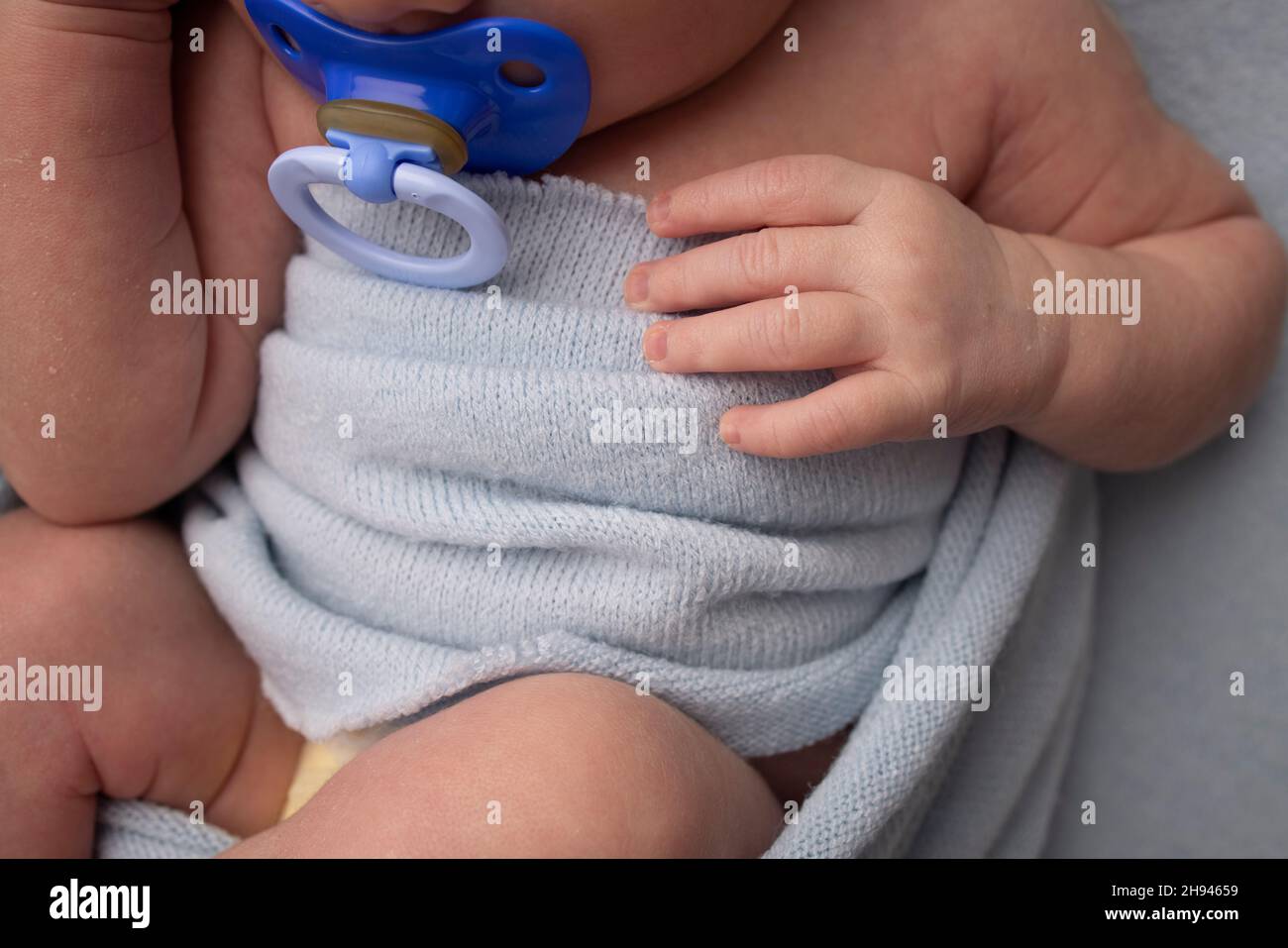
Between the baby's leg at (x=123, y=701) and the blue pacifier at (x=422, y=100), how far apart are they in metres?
0.33

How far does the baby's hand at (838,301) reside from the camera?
0.71m

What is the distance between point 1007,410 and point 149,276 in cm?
58

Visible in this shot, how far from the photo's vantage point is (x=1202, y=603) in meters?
1.03

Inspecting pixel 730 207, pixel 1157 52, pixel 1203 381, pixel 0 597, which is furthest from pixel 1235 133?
pixel 0 597

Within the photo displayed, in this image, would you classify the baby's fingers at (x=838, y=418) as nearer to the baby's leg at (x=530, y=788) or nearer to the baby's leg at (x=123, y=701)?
the baby's leg at (x=530, y=788)

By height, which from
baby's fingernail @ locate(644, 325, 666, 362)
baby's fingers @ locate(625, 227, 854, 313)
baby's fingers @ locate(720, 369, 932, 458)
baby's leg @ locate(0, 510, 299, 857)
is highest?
baby's fingers @ locate(625, 227, 854, 313)

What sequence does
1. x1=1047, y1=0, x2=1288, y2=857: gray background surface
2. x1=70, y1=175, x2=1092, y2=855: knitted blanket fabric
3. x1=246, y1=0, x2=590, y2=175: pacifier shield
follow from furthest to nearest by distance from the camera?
x1=1047, y1=0, x2=1288, y2=857: gray background surface < x1=70, y1=175, x2=1092, y2=855: knitted blanket fabric < x1=246, y1=0, x2=590, y2=175: pacifier shield

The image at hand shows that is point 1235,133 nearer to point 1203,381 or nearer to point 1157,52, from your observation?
point 1157,52

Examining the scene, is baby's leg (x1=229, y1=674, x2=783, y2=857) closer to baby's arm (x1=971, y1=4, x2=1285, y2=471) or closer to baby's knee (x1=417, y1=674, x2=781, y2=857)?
baby's knee (x1=417, y1=674, x2=781, y2=857)

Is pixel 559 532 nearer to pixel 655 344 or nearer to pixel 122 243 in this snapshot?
pixel 655 344

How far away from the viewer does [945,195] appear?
0.76 metres

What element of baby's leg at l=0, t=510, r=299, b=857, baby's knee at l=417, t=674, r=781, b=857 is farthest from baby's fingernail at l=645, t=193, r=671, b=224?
baby's leg at l=0, t=510, r=299, b=857

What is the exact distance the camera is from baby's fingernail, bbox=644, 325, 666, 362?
2.46 ft

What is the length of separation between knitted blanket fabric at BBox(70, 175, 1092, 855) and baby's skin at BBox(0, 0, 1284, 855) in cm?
3
